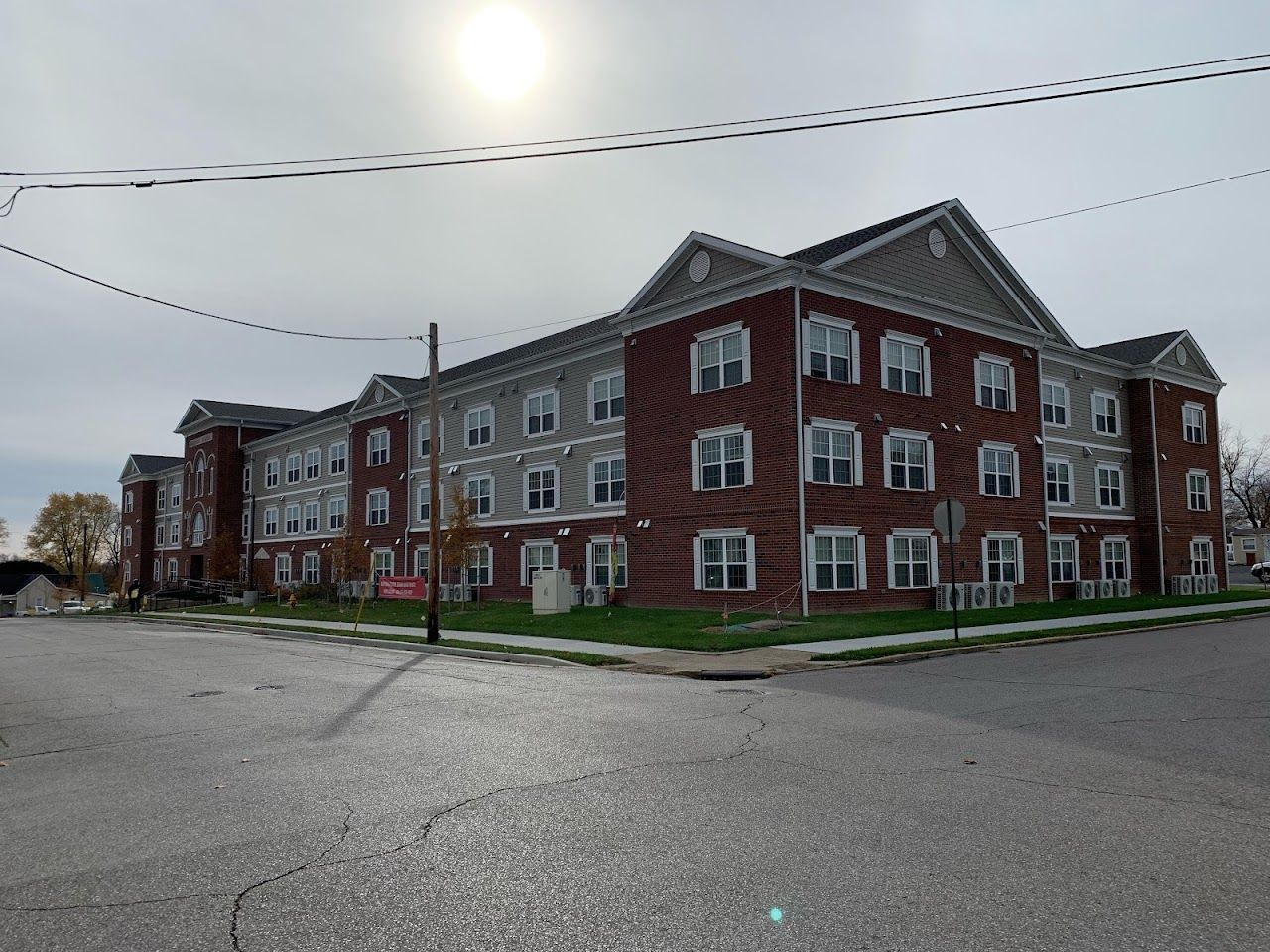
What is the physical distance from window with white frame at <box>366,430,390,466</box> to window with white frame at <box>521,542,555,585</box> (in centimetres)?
1299

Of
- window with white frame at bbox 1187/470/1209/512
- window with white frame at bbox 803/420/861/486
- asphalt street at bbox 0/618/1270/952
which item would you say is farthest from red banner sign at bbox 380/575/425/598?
window with white frame at bbox 1187/470/1209/512

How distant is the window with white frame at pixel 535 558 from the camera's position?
36312 millimetres

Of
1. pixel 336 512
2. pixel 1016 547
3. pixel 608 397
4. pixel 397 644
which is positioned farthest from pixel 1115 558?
pixel 336 512

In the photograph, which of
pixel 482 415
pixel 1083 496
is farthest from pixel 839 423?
pixel 482 415

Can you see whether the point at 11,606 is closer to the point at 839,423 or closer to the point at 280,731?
the point at 839,423

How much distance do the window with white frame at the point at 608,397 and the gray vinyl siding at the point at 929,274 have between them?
29.7 feet

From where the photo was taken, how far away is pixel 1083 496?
37.6 m

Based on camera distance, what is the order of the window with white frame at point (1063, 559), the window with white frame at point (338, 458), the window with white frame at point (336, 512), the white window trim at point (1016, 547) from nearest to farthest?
the white window trim at point (1016, 547), the window with white frame at point (1063, 559), the window with white frame at point (336, 512), the window with white frame at point (338, 458)

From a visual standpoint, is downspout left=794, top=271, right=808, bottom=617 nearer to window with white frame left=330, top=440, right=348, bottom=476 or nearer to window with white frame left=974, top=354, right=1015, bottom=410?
window with white frame left=974, top=354, right=1015, bottom=410

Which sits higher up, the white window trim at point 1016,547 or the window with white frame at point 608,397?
the window with white frame at point 608,397

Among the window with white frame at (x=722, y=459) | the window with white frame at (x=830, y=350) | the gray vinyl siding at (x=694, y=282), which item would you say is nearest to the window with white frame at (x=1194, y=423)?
the window with white frame at (x=830, y=350)

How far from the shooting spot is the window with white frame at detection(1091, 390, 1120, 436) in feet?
128

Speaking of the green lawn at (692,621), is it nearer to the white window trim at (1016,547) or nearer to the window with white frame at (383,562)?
the white window trim at (1016,547)

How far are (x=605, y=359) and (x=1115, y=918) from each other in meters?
30.6
